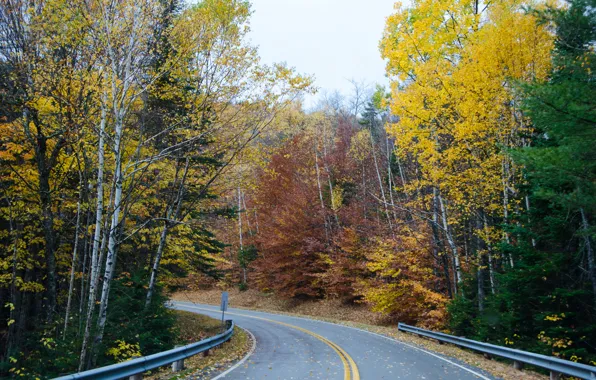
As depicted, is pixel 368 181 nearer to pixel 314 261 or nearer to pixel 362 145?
pixel 362 145

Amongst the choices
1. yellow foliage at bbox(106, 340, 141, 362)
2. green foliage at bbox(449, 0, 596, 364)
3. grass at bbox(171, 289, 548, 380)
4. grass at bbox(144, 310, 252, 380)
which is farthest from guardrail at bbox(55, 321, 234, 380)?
green foliage at bbox(449, 0, 596, 364)

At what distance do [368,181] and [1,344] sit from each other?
2326cm

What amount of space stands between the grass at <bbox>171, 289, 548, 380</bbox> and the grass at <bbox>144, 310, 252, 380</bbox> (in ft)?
21.5

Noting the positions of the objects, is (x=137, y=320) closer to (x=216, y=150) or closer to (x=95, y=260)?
(x=95, y=260)

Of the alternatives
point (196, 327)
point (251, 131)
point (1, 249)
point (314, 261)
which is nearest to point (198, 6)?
point (251, 131)

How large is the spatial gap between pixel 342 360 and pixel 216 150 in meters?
6.77

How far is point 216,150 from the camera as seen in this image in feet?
38.4

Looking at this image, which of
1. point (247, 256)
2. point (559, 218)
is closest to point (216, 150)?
point (559, 218)

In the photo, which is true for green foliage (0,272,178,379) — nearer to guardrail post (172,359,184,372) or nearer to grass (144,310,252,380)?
grass (144,310,252,380)

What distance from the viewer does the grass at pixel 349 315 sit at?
36.8 feet

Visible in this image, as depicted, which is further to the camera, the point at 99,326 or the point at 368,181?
the point at 368,181

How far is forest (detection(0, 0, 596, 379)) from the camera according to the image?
354 inches

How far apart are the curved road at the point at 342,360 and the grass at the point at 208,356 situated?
0.53m

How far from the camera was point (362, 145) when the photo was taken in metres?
30.6
